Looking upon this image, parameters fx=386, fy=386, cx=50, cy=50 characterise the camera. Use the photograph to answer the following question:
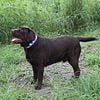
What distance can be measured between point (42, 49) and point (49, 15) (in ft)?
13.2

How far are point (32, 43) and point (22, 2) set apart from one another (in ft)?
14.0

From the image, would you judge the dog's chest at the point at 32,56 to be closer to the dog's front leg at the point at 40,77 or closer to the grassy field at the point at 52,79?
the dog's front leg at the point at 40,77

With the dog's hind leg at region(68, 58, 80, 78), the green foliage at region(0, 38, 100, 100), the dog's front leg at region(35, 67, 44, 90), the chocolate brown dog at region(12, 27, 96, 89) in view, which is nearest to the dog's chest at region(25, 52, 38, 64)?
the chocolate brown dog at region(12, 27, 96, 89)

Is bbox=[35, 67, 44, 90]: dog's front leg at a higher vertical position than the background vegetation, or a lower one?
higher

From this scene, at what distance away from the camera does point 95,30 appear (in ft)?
31.8

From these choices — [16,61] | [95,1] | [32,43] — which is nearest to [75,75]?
[32,43]

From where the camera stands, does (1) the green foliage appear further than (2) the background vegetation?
No

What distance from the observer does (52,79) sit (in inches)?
239

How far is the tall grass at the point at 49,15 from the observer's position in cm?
907

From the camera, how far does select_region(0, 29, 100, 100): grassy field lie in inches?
197

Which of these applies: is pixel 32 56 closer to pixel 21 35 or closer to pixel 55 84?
pixel 21 35

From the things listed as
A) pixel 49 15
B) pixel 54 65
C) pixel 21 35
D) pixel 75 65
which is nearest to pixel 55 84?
pixel 75 65

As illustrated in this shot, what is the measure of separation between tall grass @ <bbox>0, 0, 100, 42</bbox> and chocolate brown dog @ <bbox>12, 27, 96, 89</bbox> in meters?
3.16

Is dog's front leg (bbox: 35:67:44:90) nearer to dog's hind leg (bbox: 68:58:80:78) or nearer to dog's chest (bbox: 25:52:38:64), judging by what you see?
dog's chest (bbox: 25:52:38:64)
